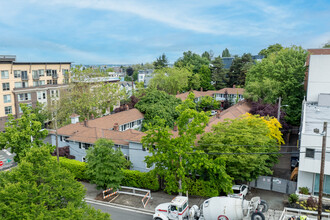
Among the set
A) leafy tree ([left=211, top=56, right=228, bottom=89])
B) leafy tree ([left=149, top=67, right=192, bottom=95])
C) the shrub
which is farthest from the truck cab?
leafy tree ([left=211, top=56, right=228, bottom=89])

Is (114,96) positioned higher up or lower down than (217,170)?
higher up

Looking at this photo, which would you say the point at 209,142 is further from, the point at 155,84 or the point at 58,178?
the point at 155,84

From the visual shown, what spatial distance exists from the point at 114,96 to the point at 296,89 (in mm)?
34092

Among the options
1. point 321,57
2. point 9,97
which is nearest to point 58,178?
point 321,57

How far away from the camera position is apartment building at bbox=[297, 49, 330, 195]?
2311cm

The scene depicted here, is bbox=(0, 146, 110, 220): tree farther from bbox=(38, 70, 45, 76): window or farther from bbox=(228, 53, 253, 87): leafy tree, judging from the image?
bbox=(228, 53, 253, 87): leafy tree

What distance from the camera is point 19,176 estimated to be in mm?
12250

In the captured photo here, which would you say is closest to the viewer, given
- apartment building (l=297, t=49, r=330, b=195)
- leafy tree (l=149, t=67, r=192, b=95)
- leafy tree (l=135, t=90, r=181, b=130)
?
apartment building (l=297, t=49, r=330, b=195)

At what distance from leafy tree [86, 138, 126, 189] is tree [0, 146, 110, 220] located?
10.3 metres

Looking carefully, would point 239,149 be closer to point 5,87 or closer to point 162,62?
point 5,87

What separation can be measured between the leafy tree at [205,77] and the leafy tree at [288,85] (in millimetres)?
Answer: 39414

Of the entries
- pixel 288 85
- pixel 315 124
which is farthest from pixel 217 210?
pixel 288 85

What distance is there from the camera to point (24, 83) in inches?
2240

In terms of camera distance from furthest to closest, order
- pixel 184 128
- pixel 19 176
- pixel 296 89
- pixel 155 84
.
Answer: pixel 155 84
pixel 296 89
pixel 184 128
pixel 19 176
